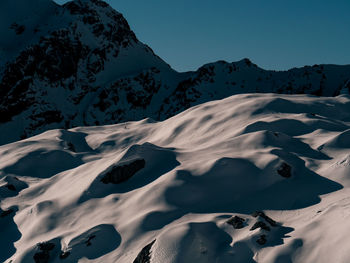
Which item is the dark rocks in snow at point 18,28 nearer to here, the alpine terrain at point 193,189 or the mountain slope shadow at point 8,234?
the alpine terrain at point 193,189

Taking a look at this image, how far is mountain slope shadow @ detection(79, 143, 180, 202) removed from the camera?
13.6m

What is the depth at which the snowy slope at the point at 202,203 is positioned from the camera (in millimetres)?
8531

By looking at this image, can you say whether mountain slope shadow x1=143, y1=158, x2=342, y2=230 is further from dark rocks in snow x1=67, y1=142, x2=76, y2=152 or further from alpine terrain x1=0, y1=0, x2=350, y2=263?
dark rocks in snow x1=67, y1=142, x2=76, y2=152

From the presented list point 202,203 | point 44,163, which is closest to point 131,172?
point 202,203

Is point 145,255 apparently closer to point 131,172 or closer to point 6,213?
point 131,172

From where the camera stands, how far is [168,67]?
78250 millimetres

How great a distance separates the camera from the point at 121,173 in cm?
1411

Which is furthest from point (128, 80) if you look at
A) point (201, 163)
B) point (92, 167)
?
point (201, 163)

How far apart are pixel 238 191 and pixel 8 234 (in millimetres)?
8035

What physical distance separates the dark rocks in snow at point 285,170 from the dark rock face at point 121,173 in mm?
5175

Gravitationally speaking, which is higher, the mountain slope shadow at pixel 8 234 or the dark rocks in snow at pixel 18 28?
the dark rocks in snow at pixel 18 28

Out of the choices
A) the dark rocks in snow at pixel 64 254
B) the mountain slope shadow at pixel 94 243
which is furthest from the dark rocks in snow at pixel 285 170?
the dark rocks in snow at pixel 64 254

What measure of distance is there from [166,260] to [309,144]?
30.4ft

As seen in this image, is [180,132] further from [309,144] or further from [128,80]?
[128,80]
